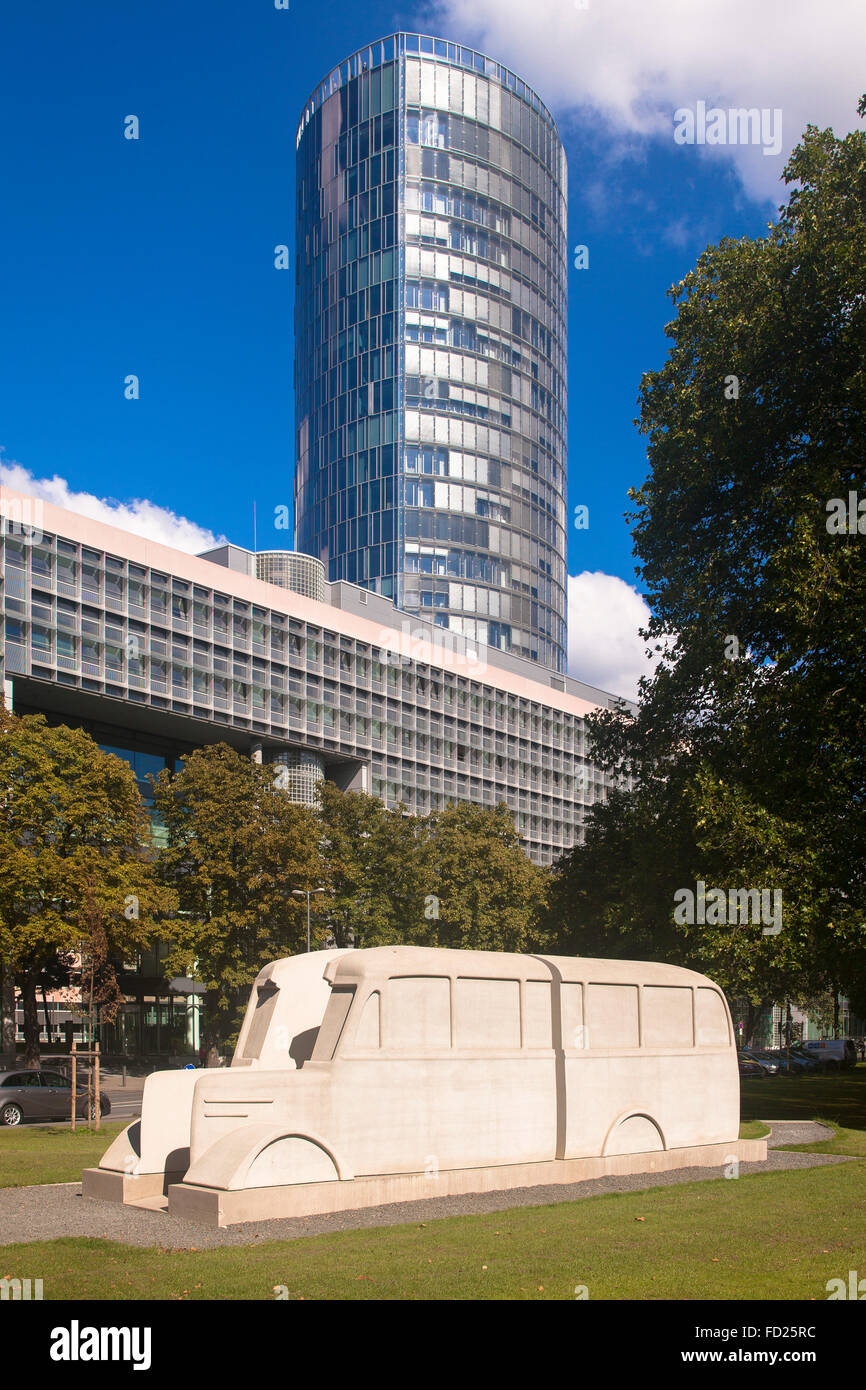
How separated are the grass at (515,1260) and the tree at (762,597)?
406 inches

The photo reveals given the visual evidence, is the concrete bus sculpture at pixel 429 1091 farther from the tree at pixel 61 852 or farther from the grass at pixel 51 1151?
the tree at pixel 61 852

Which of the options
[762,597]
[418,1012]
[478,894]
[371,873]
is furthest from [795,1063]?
[418,1012]

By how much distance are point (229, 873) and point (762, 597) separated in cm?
2680

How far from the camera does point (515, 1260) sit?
412 inches

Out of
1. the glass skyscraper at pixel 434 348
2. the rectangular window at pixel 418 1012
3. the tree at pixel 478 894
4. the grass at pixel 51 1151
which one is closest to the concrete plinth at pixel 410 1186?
the rectangular window at pixel 418 1012

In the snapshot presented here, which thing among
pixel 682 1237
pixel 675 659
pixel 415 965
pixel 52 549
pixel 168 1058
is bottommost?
pixel 168 1058

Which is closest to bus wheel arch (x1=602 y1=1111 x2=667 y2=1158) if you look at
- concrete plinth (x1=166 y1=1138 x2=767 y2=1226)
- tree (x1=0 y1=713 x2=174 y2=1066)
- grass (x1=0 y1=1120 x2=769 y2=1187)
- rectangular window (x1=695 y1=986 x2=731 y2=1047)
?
concrete plinth (x1=166 y1=1138 x2=767 y2=1226)

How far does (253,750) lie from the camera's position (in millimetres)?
69562

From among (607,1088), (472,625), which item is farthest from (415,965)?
(472,625)

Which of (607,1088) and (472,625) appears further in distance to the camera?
(472,625)

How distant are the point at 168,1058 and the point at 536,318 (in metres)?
100

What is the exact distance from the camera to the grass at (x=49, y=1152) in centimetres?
1822

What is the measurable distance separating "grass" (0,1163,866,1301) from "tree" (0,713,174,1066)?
93.8ft
